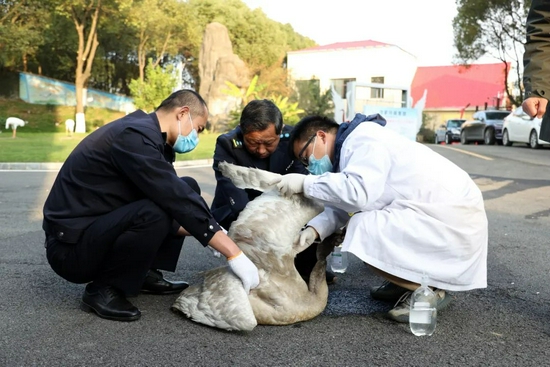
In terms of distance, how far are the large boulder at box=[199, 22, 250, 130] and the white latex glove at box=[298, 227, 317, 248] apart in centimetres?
2946

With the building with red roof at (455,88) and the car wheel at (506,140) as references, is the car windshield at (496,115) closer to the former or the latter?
the car wheel at (506,140)

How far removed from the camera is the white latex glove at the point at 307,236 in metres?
3.26

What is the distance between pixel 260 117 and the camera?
3984mm

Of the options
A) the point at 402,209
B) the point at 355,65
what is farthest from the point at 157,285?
the point at 355,65

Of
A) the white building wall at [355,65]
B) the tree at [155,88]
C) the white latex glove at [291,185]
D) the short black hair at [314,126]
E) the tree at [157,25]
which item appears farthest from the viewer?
the white building wall at [355,65]

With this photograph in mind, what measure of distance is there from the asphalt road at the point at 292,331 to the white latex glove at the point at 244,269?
282 millimetres

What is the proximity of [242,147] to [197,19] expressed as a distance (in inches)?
1820

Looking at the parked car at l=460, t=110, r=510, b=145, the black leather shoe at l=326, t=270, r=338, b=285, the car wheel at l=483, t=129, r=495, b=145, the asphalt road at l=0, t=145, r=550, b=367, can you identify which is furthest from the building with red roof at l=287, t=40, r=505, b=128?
the asphalt road at l=0, t=145, r=550, b=367

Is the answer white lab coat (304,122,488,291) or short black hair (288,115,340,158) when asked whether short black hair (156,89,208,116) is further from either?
white lab coat (304,122,488,291)

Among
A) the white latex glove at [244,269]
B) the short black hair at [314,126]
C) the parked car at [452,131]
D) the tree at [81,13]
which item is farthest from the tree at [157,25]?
the white latex glove at [244,269]

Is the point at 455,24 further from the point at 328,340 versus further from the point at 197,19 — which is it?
the point at 328,340

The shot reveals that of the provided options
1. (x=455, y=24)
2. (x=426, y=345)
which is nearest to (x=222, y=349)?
(x=426, y=345)

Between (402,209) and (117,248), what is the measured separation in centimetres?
160

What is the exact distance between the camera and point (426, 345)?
115 inches
